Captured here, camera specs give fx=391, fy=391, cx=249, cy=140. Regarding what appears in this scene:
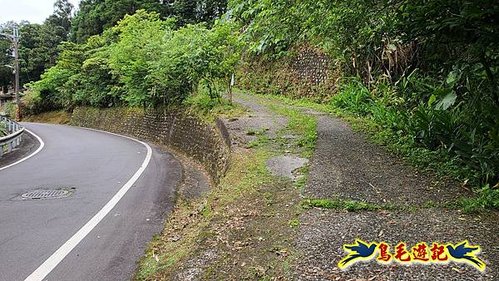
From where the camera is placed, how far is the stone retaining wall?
10.1m

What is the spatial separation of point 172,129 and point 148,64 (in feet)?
10.7

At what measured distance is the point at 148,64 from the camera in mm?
17016

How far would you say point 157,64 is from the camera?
15.7 meters

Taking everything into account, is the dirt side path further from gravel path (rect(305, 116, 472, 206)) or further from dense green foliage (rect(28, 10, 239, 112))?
dense green foliage (rect(28, 10, 239, 112))

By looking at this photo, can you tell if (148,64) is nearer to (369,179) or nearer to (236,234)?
(369,179)

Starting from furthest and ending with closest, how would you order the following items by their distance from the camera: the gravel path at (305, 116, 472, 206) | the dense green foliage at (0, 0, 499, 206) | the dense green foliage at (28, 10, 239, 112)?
the dense green foliage at (28, 10, 239, 112)
the gravel path at (305, 116, 472, 206)
the dense green foliage at (0, 0, 499, 206)

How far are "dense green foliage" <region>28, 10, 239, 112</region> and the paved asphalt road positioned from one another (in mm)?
4336

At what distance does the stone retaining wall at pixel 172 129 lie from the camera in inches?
399

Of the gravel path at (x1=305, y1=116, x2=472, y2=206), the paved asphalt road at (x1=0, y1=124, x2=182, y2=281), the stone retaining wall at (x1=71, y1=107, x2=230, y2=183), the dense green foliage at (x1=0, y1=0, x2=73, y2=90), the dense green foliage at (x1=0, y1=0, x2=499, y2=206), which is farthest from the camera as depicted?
the dense green foliage at (x1=0, y1=0, x2=73, y2=90)

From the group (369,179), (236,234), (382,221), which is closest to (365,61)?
(369,179)

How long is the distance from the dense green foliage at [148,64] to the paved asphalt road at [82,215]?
434 cm

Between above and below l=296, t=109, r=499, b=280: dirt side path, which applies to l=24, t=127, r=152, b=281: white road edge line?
below
